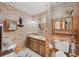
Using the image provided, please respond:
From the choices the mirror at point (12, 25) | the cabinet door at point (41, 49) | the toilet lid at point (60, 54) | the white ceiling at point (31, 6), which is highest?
the white ceiling at point (31, 6)

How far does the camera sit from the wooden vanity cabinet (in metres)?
1.65

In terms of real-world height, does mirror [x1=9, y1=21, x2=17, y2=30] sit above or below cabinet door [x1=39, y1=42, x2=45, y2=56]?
above

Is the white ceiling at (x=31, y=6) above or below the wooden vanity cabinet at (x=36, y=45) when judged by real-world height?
above

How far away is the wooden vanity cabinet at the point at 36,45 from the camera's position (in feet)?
5.43

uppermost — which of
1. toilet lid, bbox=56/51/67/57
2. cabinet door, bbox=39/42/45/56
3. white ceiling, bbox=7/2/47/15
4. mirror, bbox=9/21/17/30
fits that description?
white ceiling, bbox=7/2/47/15

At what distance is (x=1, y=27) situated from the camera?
1.63m

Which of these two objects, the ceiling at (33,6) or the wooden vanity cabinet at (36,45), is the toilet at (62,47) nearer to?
the wooden vanity cabinet at (36,45)

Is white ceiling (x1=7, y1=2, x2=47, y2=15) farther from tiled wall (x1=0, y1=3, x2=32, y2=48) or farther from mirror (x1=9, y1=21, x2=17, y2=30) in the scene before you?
mirror (x1=9, y1=21, x2=17, y2=30)

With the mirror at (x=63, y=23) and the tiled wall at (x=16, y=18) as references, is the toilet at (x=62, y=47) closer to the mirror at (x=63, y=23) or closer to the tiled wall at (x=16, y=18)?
the mirror at (x=63, y=23)

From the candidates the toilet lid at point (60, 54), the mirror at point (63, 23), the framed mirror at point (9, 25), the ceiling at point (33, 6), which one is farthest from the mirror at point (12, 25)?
the toilet lid at point (60, 54)

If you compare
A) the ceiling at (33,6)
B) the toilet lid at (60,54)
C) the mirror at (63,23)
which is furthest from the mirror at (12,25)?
the toilet lid at (60,54)

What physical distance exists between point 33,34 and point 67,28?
44cm

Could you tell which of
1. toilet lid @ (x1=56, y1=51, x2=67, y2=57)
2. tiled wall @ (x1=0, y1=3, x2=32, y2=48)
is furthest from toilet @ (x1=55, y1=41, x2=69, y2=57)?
tiled wall @ (x1=0, y1=3, x2=32, y2=48)

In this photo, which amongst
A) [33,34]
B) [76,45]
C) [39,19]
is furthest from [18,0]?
[76,45]
